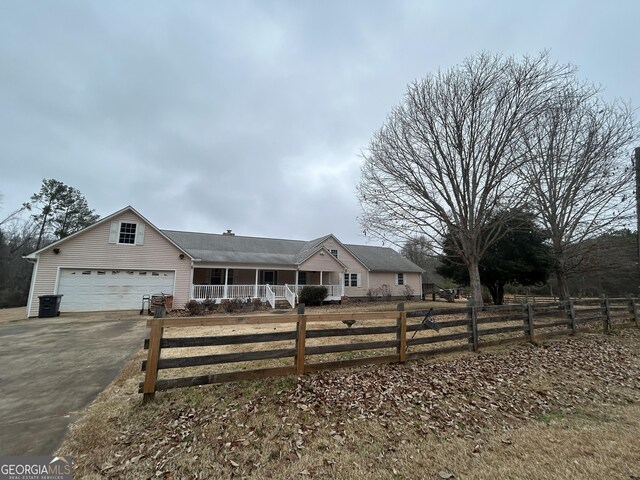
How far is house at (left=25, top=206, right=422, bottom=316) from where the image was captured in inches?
612

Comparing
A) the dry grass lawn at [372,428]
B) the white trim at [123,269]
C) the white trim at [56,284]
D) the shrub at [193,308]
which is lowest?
the dry grass lawn at [372,428]

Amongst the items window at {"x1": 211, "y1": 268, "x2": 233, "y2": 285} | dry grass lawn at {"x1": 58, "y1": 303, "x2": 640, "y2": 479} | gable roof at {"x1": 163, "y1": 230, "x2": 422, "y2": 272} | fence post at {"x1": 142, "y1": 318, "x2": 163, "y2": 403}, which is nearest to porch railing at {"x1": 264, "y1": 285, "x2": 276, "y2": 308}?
gable roof at {"x1": 163, "y1": 230, "x2": 422, "y2": 272}

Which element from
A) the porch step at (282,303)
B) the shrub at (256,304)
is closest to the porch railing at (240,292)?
the porch step at (282,303)

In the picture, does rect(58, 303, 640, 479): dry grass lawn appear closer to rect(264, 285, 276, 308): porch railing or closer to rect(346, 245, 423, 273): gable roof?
rect(264, 285, 276, 308): porch railing

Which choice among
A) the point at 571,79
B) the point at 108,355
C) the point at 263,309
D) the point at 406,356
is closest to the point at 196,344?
the point at 406,356

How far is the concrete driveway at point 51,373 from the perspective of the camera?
3561mm

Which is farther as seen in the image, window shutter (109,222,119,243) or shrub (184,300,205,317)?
window shutter (109,222,119,243)

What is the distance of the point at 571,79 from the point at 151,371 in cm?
1840

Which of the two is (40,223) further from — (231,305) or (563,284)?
(563,284)

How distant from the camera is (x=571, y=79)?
12.3 m

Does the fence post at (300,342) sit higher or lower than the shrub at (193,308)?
higher

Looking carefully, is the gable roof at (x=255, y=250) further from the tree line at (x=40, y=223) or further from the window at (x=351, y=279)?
the tree line at (x=40, y=223)

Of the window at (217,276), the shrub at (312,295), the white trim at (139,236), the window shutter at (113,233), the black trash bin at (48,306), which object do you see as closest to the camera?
the black trash bin at (48,306)

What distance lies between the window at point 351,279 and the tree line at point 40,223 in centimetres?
3293
